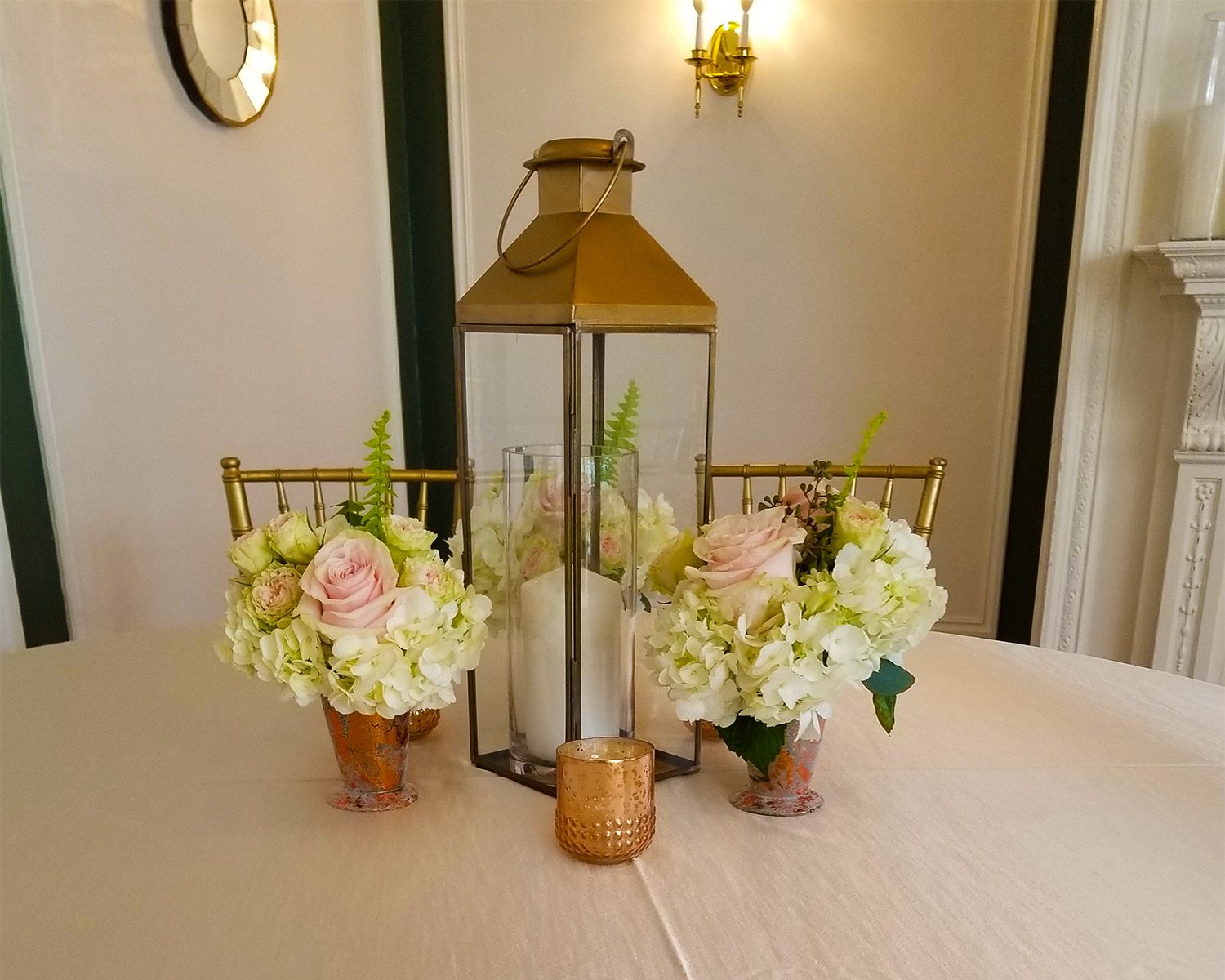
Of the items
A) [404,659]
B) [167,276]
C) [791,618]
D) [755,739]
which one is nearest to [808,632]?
[791,618]

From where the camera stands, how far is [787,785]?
886 mm

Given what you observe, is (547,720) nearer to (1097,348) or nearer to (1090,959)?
(1090,959)

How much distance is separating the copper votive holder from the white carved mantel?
5.71ft

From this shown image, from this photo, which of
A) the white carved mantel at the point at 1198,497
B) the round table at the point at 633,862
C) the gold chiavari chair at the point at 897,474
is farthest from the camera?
the white carved mantel at the point at 1198,497

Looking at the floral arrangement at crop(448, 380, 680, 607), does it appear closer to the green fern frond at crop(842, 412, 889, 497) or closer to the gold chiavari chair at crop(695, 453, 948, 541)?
the green fern frond at crop(842, 412, 889, 497)

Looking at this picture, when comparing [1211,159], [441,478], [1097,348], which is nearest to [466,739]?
[441,478]

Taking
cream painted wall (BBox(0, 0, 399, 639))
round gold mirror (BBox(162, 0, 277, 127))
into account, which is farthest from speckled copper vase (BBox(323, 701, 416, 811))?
round gold mirror (BBox(162, 0, 277, 127))

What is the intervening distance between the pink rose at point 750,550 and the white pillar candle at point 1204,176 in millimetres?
1619

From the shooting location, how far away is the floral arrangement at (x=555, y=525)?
90 centimetres

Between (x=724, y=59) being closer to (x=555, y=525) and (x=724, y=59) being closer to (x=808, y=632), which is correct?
(x=555, y=525)

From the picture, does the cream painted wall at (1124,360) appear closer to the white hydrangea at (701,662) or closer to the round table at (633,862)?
the round table at (633,862)

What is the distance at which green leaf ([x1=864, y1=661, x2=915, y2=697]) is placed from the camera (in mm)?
833

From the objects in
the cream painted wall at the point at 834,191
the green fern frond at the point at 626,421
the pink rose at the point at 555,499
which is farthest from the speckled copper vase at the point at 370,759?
the cream painted wall at the point at 834,191

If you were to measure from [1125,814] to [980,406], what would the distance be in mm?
1928
